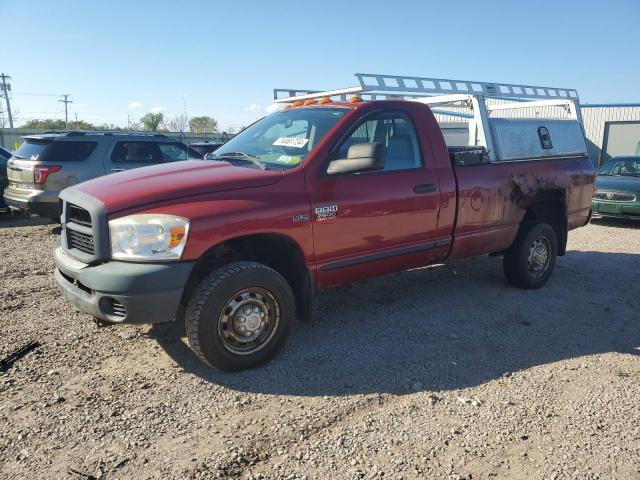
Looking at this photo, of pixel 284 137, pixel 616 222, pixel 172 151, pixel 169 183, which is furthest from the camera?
pixel 616 222

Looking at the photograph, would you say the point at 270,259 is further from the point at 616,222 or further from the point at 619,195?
the point at 616,222

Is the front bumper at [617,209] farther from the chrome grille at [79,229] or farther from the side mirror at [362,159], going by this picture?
the chrome grille at [79,229]

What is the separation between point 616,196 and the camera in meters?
10.4

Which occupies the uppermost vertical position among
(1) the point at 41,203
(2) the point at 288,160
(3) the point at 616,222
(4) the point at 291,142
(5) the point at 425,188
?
(4) the point at 291,142

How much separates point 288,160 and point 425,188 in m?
1.26

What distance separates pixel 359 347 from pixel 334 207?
45.6 inches

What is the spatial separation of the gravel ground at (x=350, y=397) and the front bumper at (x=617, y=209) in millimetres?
5799

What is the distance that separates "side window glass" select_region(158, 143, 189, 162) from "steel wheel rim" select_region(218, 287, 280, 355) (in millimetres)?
6893

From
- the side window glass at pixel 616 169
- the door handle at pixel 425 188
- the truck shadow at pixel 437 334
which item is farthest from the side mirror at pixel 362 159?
the side window glass at pixel 616 169

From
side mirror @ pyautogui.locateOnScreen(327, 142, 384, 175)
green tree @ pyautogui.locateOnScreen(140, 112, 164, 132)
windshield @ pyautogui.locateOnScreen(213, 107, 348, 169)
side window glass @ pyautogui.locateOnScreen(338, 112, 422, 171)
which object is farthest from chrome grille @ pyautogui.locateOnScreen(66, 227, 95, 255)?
green tree @ pyautogui.locateOnScreen(140, 112, 164, 132)

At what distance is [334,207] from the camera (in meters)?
3.82

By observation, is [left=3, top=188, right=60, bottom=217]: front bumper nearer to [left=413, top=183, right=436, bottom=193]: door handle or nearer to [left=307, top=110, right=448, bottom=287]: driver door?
[left=307, top=110, right=448, bottom=287]: driver door

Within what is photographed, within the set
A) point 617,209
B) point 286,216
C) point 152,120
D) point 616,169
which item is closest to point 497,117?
point 286,216

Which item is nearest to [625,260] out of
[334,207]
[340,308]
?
[340,308]
